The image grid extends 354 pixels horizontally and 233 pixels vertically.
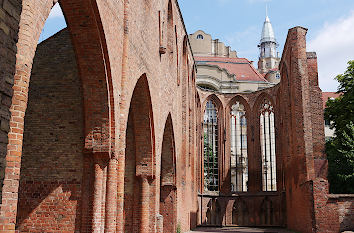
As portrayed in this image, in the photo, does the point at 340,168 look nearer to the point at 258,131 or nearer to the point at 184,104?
the point at 258,131

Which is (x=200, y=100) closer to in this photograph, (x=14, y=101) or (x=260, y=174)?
(x=260, y=174)

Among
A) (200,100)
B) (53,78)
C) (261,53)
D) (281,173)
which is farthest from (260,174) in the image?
(261,53)

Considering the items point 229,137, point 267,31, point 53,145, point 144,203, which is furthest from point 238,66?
point 267,31

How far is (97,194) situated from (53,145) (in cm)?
171

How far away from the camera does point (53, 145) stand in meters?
9.39

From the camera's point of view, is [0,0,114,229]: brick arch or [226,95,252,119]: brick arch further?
[226,95,252,119]: brick arch

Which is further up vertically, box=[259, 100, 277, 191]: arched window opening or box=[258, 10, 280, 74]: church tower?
box=[258, 10, 280, 74]: church tower

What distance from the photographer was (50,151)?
30.7ft

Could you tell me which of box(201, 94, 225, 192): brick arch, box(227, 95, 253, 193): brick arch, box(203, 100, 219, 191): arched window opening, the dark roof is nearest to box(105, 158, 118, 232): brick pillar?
box(201, 94, 225, 192): brick arch

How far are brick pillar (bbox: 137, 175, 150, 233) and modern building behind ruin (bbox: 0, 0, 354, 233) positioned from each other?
34 millimetres

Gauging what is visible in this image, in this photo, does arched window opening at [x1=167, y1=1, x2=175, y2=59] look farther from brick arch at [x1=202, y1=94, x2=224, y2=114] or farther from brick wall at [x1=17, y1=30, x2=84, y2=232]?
brick arch at [x1=202, y1=94, x2=224, y2=114]

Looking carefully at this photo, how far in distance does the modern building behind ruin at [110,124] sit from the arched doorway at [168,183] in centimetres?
4

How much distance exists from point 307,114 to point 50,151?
1205cm

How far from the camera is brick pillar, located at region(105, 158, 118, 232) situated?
337 inches
